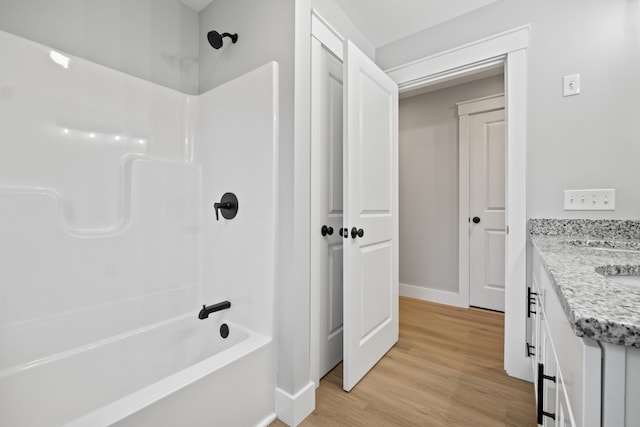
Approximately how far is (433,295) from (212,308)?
2.53m

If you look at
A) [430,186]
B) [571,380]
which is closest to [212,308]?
[571,380]

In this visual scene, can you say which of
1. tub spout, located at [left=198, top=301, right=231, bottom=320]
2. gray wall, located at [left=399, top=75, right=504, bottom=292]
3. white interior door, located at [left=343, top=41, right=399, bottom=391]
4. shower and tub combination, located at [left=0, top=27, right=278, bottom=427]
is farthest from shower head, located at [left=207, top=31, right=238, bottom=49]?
gray wall, located at [left=399, top=75, right=504, bottom=292]

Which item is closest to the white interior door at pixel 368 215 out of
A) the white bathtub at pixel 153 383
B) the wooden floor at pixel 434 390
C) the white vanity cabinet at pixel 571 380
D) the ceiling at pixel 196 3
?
the wooden floor at pixel 434 390

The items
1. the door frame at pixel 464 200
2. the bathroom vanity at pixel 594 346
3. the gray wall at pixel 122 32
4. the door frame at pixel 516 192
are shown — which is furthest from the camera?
the door frame at pixel 464 200

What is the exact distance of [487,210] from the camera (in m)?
2.92

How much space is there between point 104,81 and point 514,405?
2699 mm

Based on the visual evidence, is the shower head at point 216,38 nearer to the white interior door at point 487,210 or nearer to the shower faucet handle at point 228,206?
the shower faucet handle at point 228,206

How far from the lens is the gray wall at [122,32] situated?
1.31 meters

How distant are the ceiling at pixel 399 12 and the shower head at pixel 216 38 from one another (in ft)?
1.45

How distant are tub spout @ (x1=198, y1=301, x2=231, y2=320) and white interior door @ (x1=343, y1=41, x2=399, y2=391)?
668 mm

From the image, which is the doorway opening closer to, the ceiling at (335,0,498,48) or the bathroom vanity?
the ceiling at (335,0,498,48)

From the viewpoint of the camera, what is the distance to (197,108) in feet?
6.07

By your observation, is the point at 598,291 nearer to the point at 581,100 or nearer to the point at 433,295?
the point at 581,100

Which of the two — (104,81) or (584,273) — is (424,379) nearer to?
(584,273)
